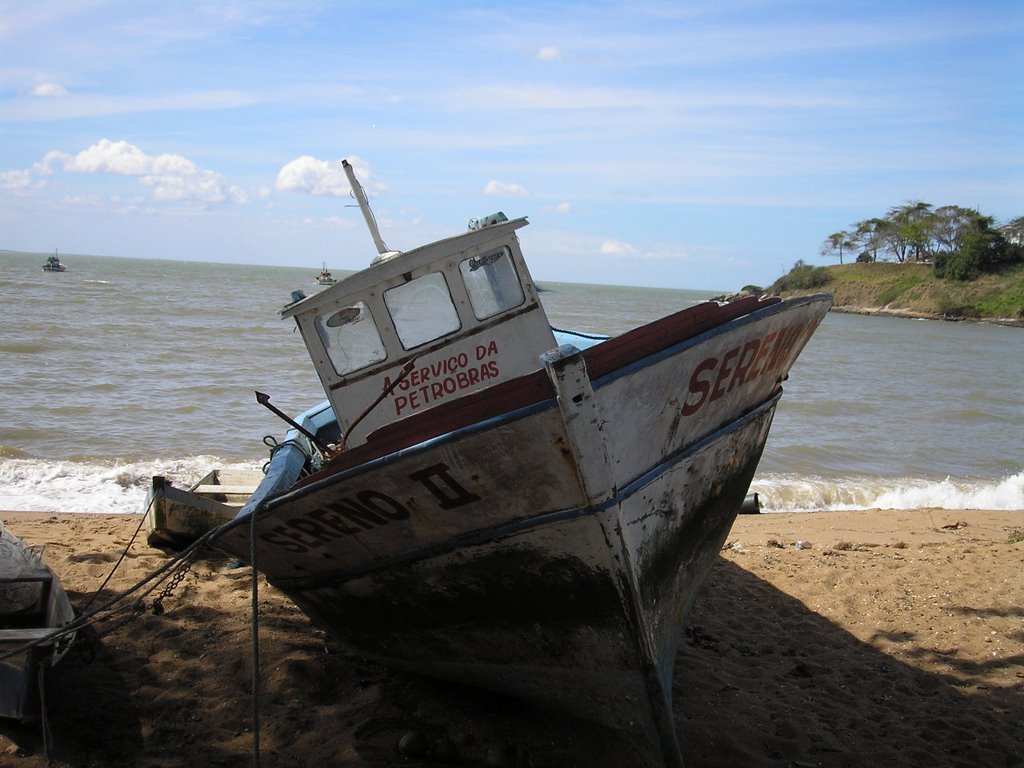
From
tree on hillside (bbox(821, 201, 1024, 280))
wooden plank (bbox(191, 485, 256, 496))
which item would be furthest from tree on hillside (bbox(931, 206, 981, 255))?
wooden plank (bbox(191, 485, 256, 496))

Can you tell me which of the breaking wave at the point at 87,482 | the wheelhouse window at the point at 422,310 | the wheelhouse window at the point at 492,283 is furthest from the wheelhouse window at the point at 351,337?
the breaking wave at the point at 87,482

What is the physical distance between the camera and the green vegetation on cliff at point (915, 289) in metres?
61.4

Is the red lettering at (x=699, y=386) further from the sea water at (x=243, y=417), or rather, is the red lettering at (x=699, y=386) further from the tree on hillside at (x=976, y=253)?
the tree on hillside at (x=976, y=253)

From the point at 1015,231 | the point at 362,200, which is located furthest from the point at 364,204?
the point at 1015,231

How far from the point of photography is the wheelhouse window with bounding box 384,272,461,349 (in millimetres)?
5488

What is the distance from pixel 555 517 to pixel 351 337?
96.7 inches

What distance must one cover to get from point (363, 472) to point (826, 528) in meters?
7.09

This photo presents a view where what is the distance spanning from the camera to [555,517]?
3.73 m

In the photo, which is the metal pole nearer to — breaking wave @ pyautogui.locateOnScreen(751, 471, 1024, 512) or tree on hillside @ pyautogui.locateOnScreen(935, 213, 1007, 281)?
breaking wave @ pyautogui.locateOnScreen(751, 471, 1024, 512)

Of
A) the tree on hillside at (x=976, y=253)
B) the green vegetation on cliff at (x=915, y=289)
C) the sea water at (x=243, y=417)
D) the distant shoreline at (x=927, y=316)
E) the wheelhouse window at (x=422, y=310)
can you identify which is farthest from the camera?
the tree on hillside at (x=976, y=253)

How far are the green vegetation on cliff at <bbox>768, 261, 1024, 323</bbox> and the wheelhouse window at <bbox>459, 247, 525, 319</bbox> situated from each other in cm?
5619

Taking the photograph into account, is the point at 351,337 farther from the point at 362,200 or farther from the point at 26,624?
the point at 26,624

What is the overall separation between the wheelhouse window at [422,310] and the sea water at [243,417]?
143 cm

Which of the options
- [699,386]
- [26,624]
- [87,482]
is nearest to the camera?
[699,386]
